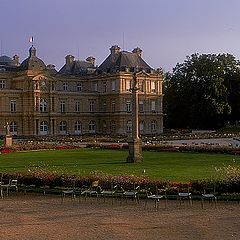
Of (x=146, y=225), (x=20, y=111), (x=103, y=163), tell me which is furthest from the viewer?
(x=20, y=111)

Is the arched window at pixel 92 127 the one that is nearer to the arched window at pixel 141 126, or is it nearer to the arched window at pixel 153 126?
the arched window at pixel 141 126

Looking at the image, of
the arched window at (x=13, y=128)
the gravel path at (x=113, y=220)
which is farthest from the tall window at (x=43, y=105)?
the gravel path at (x=113, y=220)

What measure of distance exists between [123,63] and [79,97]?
8.26 m

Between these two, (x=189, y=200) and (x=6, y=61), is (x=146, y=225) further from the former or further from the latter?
(x=6, y=61)

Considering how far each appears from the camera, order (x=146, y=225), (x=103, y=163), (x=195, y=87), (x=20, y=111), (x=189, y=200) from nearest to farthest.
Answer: (x=146, y=225) → (x=189, y=200) → (x=103, y=163) → (x=20, y=111) → (x=195, y=87)

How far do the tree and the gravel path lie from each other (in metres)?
58.5

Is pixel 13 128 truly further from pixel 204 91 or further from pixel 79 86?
pixel 204 91

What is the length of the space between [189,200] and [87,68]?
68.7 m

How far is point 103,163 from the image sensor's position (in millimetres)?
28469

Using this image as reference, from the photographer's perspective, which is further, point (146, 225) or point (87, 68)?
point (87, 68)

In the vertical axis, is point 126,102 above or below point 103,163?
above

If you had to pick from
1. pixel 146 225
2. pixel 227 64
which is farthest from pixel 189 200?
pixel 227 64

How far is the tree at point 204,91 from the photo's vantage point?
242 feet

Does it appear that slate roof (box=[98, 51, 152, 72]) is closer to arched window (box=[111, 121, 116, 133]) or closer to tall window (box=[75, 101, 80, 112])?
tall window (box=[75, 101, 80, 112])
